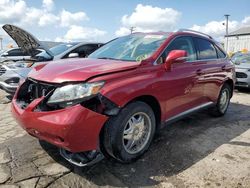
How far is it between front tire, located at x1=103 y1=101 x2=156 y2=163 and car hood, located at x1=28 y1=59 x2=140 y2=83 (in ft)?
1.60

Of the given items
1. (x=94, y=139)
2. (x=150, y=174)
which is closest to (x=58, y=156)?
(x=94, y=139)

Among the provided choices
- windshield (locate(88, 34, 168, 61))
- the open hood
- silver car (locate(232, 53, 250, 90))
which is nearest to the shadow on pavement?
windshield (locate(88, 34, 168, 61))

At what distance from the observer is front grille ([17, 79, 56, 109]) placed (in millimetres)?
3295

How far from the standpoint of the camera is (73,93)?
2.99 meters

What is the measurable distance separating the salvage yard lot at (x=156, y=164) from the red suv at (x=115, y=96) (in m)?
0.23

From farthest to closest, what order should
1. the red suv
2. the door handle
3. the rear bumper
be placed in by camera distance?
1. the door handle
2. the red suv
3. the rear bumper

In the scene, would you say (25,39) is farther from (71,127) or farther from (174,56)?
(71,127)

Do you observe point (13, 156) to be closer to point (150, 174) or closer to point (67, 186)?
point (67, 186)

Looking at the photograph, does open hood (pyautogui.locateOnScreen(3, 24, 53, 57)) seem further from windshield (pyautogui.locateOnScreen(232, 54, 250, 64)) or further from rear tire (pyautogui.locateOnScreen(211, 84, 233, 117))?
windshield (pyautogui.locateOnScreen(232, 54, 250, 64))

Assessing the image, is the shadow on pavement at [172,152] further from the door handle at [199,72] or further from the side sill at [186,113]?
the door handle at [199,72]

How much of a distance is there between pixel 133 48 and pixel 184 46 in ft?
2.97

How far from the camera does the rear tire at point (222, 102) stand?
18.7 feet

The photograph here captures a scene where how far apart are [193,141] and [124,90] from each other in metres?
1.78

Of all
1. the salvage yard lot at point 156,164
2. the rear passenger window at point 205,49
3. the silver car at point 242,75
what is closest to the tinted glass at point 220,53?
the rear passenger window at point 205,49
